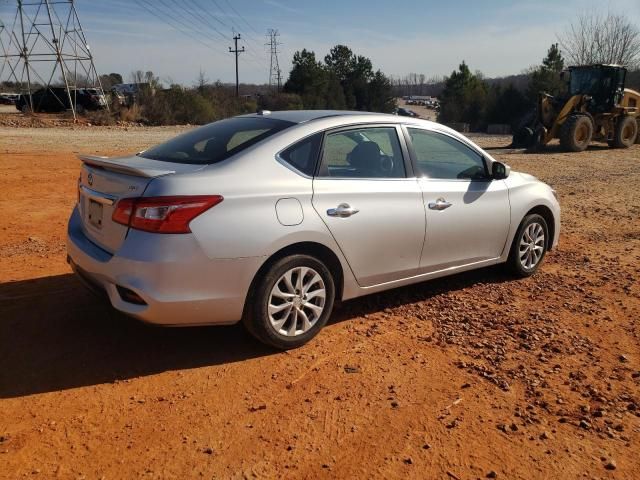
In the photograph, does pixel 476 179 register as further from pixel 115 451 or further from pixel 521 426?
pixel 115 451

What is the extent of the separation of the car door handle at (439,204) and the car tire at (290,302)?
1.08m

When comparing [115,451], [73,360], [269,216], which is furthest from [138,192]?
[115,451]

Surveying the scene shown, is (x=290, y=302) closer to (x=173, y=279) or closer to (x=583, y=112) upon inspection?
(x=173, y=279)

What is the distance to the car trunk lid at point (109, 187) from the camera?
3496 millimetres

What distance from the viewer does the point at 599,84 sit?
66.1 ft

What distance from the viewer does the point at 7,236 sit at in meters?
6.73

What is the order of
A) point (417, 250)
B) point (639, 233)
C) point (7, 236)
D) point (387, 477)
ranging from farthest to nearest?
1. point (639, 233)
2. point (7, 236)
3. point (417, 250)
4. point (387, 477)

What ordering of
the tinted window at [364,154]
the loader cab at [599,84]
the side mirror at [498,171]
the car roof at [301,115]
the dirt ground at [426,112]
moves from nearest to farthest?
the tinted window at [364,154] < the car roof at [301,115] < the side mirror at [498,171] < the loader cab at [599,84] < the dirt ground at [426,112]

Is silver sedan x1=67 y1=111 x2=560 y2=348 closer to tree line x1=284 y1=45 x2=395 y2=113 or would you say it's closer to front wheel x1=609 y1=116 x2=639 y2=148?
front wheel x1=609 y1=116 x2=639 y2=148

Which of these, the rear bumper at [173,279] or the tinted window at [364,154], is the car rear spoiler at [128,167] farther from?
the tinted window at [364,154]

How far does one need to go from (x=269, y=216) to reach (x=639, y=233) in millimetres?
6180

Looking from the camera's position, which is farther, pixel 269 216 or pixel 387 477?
pixel 269 216

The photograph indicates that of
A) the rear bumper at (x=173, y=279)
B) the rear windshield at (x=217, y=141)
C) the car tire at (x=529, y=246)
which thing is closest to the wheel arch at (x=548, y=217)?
the car tire at (x=529, y=246)

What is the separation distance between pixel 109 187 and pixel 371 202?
1.79 meters
